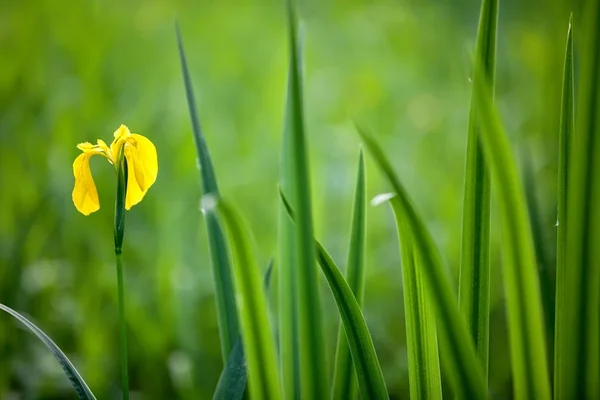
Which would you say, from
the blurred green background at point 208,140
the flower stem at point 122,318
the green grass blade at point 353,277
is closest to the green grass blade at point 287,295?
the green grass blade at point 353,277

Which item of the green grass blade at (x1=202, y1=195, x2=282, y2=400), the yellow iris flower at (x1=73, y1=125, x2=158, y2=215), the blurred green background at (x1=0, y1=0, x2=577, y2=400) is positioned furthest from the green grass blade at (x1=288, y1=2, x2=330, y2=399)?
the blurred green background at (x1=0, y1=0, x2=577, y2=400)

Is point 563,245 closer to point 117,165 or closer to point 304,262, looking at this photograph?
point 304,262

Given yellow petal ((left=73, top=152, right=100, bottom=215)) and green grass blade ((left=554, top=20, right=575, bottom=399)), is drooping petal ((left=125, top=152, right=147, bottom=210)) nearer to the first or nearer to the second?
yellow petal ((left=73, top=152, right=100, bottom=215))

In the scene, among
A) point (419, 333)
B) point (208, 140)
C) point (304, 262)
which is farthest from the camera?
point (208, 140)

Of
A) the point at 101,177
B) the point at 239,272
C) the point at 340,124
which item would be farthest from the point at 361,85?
the point at 239,272

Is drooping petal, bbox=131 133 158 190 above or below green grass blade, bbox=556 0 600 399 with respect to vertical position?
above

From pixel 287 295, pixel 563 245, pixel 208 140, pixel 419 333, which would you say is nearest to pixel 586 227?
pixel 563 245

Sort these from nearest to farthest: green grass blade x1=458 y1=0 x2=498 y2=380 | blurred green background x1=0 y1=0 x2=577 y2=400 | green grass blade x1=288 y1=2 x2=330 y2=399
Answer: green grass blade x1=288 y1=2 x2=330 y2=399, green grass blade x1=458 y1=0 x2=498 y2=380, blurred green background x1=0 y1=0 x2=577 y2=400
